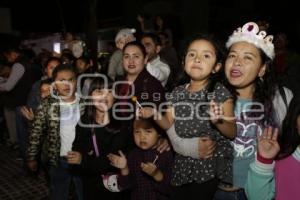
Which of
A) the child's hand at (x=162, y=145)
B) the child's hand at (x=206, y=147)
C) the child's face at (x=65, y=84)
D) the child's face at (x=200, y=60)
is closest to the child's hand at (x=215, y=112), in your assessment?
the child's hand at (x=206, y=147)

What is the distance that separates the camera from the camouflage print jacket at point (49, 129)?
403 cm

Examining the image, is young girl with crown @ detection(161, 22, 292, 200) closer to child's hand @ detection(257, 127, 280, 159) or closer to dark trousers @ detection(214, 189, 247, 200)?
dark trousers @ detection(214, 189, 247, 200)

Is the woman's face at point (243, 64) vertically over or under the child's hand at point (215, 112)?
over

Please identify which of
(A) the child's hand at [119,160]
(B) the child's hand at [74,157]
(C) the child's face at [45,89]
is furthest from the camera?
(C) the child's face at [45,89]

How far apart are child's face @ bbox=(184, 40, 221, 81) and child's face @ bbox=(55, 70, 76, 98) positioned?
1.84m

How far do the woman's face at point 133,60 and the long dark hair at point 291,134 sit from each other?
84.1 inches

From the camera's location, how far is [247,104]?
2764 mm

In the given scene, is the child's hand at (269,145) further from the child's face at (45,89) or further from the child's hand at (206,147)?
the child's face at (45,89)

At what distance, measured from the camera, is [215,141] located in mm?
2742

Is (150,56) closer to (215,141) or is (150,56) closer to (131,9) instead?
(215,141)

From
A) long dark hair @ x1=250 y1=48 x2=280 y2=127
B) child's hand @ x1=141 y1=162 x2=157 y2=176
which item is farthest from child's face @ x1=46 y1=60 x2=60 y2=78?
long dark hair @ x1=250 y1=48 x2=280 y2=127

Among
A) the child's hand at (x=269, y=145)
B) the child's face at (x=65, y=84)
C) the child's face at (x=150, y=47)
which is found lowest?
the child's hand at (x=269, y=145)

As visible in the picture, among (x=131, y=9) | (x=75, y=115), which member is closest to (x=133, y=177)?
(x=75, y=115)

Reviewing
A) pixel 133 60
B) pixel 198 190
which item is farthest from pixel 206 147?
A: pixel 133 60
